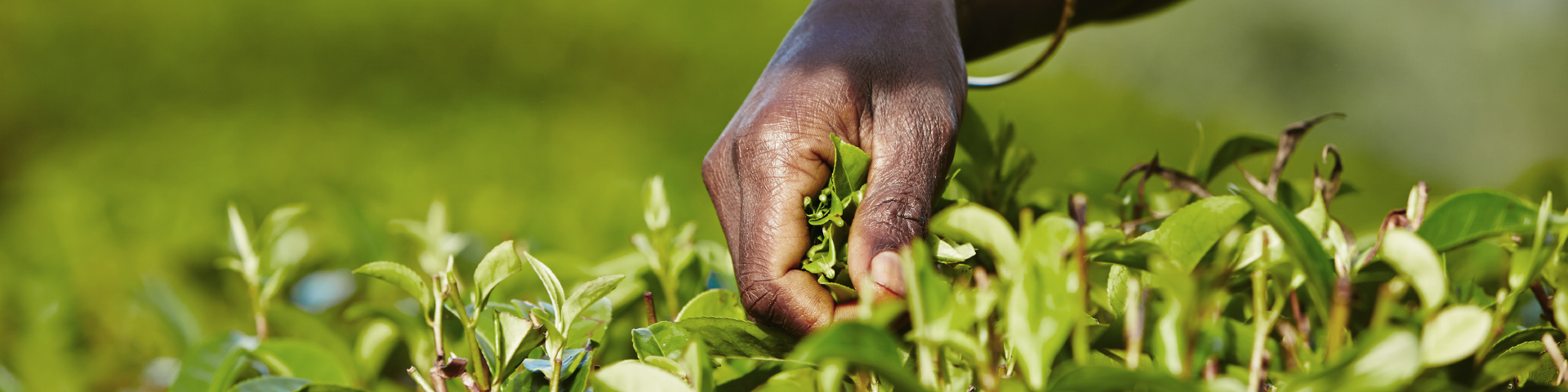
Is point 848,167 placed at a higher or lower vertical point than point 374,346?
higher

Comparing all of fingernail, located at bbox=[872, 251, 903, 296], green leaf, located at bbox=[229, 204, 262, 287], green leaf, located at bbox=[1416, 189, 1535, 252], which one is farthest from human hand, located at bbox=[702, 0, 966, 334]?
green leaf, located at bbox=[229, 204, 262, 287]

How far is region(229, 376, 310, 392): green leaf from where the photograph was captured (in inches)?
25.3

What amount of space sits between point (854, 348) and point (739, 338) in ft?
0.82

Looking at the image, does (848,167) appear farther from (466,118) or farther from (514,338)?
(466,118)

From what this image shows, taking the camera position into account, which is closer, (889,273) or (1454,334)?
(1454,334)

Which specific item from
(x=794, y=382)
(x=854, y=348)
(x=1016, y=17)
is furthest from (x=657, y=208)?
(x=1016, y=17)

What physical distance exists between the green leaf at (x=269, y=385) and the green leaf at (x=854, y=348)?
50cm

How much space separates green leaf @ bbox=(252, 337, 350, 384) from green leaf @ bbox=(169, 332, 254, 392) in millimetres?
20

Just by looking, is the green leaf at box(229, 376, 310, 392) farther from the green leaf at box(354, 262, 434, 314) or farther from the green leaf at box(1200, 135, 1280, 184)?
the green leaf at box(1200, 135, 1280, 184)

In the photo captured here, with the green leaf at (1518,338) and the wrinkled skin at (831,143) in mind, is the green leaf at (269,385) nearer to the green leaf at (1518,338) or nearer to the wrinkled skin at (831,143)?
the wrinkled skin at (831,143)

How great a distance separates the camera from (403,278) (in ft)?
1.94

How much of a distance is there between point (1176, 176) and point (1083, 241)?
1.66 feet

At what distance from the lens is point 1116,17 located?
135 centimetres

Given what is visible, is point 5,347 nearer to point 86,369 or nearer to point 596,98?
point 86,369
